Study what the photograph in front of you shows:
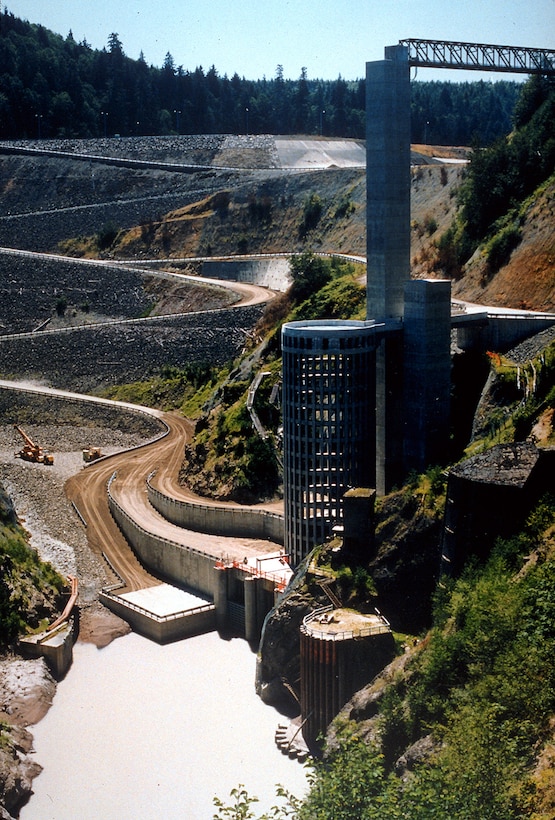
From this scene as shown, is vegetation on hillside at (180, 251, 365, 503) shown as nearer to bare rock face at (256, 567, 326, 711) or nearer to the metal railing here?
bare rock face at (256, 567, 326, 711)

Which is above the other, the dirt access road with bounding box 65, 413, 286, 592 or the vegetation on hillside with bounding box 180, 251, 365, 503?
the vegetation on hillside with bounding box 180, 251, 365, 503

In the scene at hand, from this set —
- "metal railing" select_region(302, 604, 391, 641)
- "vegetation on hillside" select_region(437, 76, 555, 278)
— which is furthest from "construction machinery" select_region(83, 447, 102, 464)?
"metal railing" select_region(302, 604, 391, 641)

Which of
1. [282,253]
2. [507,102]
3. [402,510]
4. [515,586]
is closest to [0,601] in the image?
[402,510]

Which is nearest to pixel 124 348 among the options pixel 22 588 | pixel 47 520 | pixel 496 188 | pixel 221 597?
pixel 47 520

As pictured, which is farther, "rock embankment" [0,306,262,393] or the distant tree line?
the distant tree line

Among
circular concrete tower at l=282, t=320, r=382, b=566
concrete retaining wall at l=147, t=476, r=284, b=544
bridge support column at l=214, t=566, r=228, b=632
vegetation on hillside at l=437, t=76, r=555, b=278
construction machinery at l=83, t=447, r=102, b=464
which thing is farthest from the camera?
construction machinery at l=83, t=447, r=102, b=464

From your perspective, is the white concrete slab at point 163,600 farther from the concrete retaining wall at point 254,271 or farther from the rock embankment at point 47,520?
the concrete retaining wall at point 254,271

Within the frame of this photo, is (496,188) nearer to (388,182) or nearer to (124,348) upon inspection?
(388,182)
